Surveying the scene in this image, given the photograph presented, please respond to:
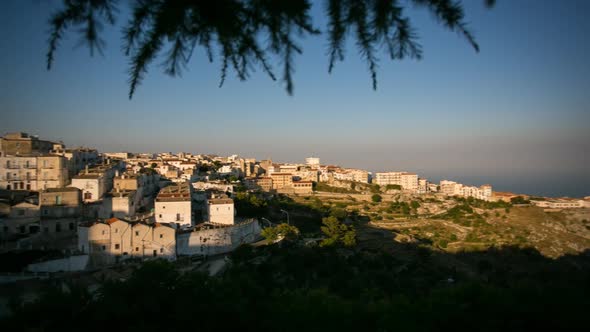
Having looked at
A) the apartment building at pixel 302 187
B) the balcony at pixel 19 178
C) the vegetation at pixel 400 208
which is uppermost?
the balcony at pixel 19 178

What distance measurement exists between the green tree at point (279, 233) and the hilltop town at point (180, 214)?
145 cm

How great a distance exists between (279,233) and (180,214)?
673cm

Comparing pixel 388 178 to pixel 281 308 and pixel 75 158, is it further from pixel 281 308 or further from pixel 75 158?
pixel 281 308

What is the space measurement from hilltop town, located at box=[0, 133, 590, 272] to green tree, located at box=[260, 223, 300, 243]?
145 cm

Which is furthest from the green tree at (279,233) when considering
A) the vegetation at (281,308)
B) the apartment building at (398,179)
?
the apartment building at (398,179)

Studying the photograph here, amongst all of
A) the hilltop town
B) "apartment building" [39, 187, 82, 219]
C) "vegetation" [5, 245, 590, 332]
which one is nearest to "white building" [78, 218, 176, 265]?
the hilltop town

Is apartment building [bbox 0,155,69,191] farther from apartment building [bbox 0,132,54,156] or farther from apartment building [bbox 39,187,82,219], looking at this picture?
apartment building [bbox 39,187,82,219]

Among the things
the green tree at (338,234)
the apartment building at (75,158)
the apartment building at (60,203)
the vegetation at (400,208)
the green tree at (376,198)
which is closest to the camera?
the apartment building at (60,203)

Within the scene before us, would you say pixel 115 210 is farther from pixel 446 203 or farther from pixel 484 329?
pixel 446 203

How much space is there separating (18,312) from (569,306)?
338 inches

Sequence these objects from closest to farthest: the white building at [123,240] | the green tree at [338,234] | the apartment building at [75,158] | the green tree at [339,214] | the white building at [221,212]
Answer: the white building at [123,240] → the white building at [221,212] → the green tree at [338,234] → the apartment building at [75,158] → the green tree at [339,214]

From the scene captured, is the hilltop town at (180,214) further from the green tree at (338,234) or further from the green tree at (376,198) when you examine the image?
the green tree at (338,234)

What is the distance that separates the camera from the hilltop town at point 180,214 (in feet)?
59.2

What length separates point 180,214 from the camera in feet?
70.6
